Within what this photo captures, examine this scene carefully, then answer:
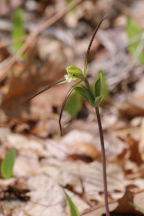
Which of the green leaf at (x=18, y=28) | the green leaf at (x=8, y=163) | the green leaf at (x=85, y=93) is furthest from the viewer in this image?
the green leaf at (x=18, y=28)

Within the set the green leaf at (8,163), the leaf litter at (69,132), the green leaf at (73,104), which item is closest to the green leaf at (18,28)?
the leaf litter at (69,132)

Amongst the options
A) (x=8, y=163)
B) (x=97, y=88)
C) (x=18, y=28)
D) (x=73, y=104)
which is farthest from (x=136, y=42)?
(x=97, y=88)

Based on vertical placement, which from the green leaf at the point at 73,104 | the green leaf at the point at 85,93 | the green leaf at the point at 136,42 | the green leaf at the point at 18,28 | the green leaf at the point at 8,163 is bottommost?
the green leaf at the point at 8,163

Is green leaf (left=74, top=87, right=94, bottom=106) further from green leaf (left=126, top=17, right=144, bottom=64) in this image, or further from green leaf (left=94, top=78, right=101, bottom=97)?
green leaf (left=126, top=17, right=144, bottom=64)

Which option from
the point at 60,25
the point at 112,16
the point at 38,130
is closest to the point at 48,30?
the point at 60,25

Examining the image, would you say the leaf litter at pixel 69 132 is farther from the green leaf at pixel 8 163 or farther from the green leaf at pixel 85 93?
the green leaf at pixel 85 93

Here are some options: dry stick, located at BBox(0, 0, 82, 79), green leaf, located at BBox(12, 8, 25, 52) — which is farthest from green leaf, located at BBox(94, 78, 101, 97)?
green leaf, located at BBox(12, 8, 25, 52)

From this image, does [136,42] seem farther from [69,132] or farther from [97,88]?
[97,88]

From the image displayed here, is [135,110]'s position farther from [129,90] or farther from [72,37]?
[72,37]

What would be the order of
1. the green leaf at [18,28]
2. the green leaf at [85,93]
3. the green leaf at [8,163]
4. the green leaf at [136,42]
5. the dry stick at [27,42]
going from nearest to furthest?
1. the green leaf at [85,93]
2. the green leaf at [8,163]
3. the dry stick at [27,42]
4. the green leaf at [136,42]
5. the green leaf at [18,28]
